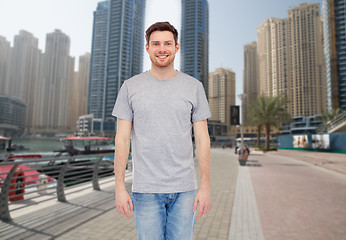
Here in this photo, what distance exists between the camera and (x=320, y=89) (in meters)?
116

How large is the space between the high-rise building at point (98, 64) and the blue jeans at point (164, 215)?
419ft

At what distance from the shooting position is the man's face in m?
1.51

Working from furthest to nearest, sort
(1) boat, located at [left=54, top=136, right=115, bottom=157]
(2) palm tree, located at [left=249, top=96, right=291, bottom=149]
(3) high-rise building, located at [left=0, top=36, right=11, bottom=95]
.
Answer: (3) high-rise building, located at [left=0, top=36, right=11, bottom=95] < (2) palm tree, located at [left=249, top=96, right=291, bottom=149] < (1) boat, located at [left=54, top=136, right=115, bottom=157]

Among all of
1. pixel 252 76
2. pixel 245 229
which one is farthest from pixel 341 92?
A: pixel 245 229

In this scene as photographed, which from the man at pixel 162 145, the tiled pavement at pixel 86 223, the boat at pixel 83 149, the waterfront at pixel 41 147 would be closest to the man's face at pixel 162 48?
the man at pixel 162 145

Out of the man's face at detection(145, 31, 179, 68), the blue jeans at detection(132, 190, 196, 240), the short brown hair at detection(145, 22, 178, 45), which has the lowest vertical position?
the blue jeans at detection(132, 190, 196, 240)

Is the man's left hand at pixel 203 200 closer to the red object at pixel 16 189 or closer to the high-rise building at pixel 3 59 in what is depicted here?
the red object at pixel 16 189

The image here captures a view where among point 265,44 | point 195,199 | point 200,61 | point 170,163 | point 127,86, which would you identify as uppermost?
point 265,44

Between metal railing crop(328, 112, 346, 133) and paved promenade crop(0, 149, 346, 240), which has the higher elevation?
metal railing crop(328, 112, 346, 133)

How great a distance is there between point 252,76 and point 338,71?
75262 millimetres

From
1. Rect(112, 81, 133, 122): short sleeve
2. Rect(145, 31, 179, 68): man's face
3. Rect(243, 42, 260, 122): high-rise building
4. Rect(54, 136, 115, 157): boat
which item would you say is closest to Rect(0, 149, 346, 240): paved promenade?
Rect(112, 81, 133, 122): short sleeve

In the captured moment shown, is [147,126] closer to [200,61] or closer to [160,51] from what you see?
[160,51]

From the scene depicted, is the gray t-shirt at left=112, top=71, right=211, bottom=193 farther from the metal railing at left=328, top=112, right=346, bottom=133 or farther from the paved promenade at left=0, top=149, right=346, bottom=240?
the metal railing at left=328, top=112, right=346, bottom=133

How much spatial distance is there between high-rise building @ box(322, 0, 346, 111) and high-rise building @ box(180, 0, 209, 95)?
49.6 metres
